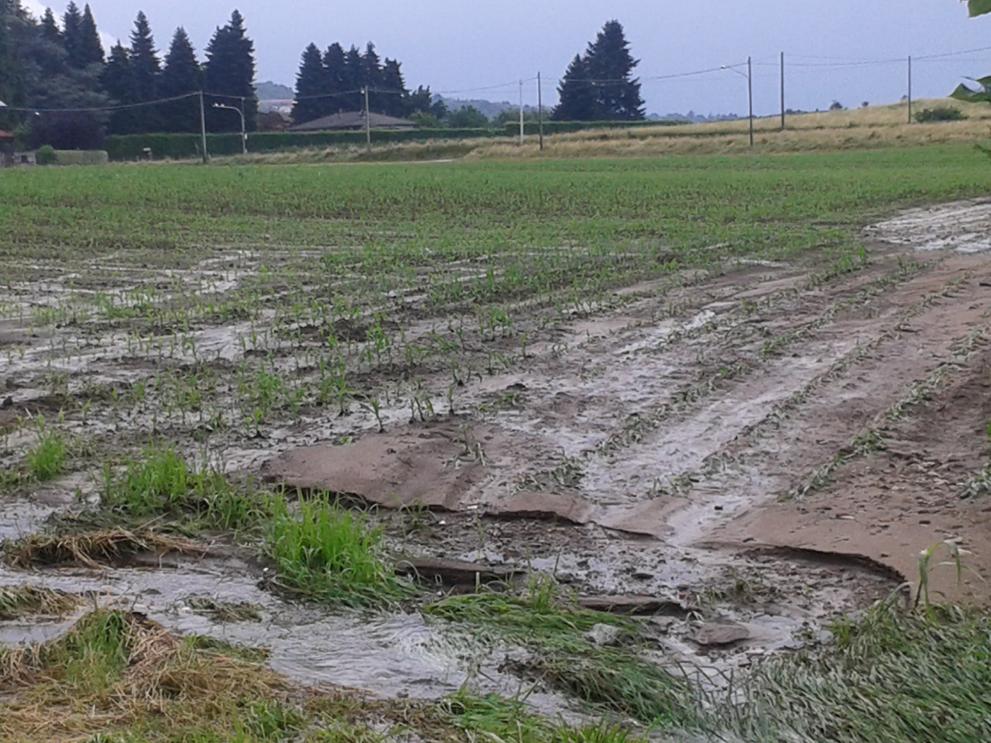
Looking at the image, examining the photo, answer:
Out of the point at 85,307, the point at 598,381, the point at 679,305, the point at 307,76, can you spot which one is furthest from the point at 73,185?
the point at 307,76

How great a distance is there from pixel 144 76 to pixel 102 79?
2.83 meters

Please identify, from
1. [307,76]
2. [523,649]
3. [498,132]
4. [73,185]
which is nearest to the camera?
[523,649]

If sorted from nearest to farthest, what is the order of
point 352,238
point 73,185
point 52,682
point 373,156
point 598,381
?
1. point 52,682
2. point 598,381
3. point 352,238
4. point 73,185
5. point 373,156

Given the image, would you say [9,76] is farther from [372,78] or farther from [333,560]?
[333,560]

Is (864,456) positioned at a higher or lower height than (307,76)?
lower

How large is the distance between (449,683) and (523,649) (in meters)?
0.31

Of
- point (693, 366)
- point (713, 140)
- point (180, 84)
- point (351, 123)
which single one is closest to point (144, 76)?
point (180, 84)

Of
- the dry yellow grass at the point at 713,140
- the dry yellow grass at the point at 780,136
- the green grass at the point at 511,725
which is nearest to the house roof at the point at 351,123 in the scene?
the dry yellow grass at the point at 713,140

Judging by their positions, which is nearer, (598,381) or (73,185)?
(598,381)

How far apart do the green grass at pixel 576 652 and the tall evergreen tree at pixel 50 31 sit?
8471 cm

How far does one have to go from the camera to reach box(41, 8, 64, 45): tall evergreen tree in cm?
8185

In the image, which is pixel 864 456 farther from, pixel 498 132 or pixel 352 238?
pixel 498 132

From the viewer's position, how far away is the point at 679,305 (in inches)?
418

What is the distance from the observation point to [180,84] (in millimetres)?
80500
